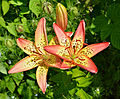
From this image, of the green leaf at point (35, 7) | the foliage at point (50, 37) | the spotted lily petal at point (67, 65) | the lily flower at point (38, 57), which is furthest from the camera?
the green leaf at point (35, 7)

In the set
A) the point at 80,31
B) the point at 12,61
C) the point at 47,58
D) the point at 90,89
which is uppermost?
the point at 80,31

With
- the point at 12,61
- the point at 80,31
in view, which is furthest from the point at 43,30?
the point at 12,61

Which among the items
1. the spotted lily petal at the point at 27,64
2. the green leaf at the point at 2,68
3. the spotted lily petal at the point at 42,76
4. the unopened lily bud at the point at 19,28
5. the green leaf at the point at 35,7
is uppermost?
the green leaf at the point at 35,7

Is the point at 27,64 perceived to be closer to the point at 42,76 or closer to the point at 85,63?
the point at 42,76

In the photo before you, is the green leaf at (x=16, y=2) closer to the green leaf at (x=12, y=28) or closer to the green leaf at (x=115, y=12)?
the green leaf at (x=12, y=28)

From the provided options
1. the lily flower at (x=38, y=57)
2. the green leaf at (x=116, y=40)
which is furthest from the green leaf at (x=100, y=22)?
the lily flower at (x=38, y=57)

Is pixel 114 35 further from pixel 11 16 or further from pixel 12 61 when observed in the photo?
pixel 11 16

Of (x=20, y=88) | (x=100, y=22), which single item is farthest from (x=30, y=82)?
(x=100, y=22)
